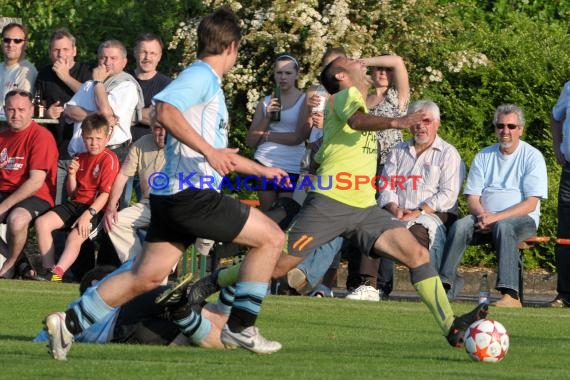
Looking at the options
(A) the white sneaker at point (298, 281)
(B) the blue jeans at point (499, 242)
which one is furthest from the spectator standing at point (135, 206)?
(B) the blue jeans at point (499, 242)

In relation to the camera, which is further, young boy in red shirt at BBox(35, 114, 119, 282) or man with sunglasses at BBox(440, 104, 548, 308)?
young boy in red shirt at BBox(35, 114, 119, 282)

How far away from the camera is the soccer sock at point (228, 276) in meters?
9.83

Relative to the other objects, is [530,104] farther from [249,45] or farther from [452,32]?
[249,45]

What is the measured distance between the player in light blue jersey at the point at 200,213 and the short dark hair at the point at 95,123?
6.42 meters

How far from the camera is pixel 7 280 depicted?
15.1 metres

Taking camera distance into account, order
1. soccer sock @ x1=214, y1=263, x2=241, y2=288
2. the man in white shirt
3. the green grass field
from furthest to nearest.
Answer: the man in white shirt
soccer sock @ x1=214, y1=263, x2=241, y2=288
the green grass field

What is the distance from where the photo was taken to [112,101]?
15.7 metres

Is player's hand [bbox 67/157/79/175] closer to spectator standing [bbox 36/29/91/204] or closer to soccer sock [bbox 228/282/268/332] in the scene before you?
spectator standing [bbox 36/29/91/204]

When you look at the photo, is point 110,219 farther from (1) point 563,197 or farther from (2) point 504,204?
(1) point 563,197

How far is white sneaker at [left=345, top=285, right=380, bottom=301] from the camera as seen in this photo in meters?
14.5

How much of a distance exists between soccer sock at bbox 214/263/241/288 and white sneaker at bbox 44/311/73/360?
1.65 metres

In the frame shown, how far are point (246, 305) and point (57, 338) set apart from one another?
1237mm

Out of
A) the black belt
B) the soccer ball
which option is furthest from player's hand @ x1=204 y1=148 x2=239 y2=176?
the black belt

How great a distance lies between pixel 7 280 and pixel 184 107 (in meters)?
7.17
